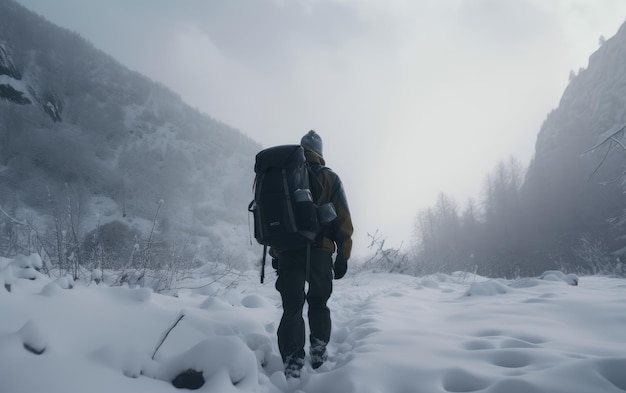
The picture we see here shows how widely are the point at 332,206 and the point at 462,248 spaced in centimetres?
3706

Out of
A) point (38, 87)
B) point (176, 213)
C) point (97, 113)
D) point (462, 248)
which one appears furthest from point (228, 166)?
point (462, 248)

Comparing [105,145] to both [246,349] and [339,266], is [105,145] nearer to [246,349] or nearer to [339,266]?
[339,266]

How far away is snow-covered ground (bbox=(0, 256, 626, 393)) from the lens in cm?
114

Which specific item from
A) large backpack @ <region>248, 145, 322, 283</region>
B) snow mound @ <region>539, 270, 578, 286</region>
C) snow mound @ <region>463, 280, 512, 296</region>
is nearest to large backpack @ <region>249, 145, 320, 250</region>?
large backpack @ <region>248, 145, 322, 283</region>

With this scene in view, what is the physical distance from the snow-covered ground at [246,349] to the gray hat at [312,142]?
1.54 m

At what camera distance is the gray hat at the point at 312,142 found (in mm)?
2637

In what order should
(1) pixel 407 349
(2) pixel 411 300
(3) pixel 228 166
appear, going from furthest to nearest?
(3) pixel 228 166 < (2) pixel 411 300 < (1) pixel 407 349

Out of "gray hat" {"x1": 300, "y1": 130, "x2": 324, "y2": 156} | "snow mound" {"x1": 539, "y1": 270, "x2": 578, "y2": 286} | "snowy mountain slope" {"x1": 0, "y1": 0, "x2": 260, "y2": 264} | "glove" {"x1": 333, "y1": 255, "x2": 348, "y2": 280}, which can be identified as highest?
"snowy mountain slope" {"x1": 0, "y1": 0, "x2": 260, "y2": 264}

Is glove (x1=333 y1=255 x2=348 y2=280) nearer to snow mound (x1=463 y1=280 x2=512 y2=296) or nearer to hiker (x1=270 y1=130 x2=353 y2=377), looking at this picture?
hiker (x1=270 y1=130 x2=353 y2=377)

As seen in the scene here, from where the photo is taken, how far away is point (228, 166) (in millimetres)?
46344

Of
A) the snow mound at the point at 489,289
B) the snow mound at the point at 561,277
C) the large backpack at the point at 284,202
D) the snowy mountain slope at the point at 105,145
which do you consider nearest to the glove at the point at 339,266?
the large backpack at the point at 284,202

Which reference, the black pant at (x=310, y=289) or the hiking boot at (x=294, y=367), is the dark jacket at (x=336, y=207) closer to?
the black pant at (x=310, y=289)

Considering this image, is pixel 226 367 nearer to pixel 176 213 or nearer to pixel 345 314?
pixel 345 314

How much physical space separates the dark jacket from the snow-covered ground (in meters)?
0.75
